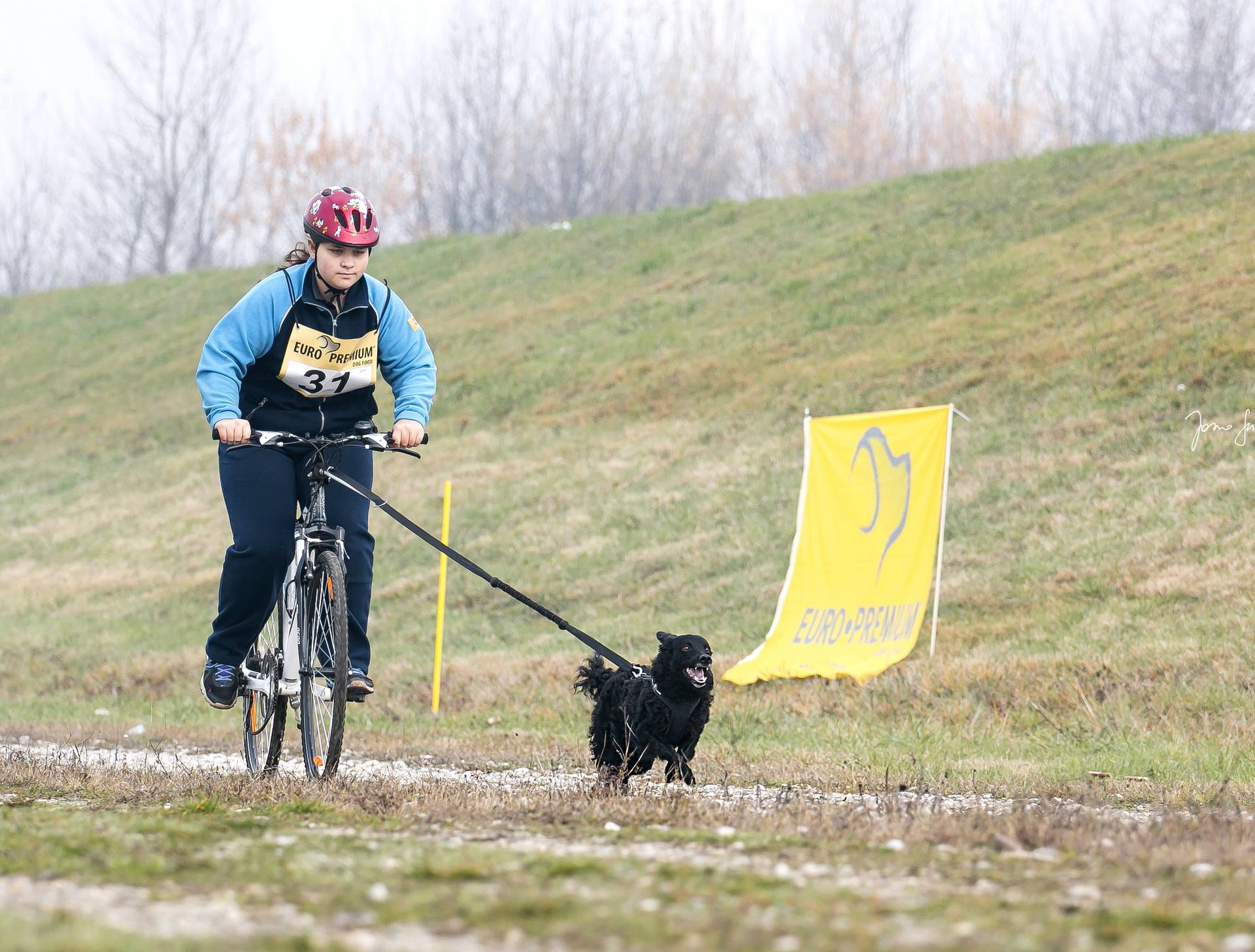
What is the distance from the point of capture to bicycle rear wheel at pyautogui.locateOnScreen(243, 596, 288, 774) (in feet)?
21.1

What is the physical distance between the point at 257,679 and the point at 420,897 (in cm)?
365

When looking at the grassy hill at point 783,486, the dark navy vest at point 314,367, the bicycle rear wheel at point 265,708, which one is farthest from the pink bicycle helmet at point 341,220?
the grassy hill at point 783,486

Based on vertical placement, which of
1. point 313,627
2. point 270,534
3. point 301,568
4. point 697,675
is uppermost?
point 270,534

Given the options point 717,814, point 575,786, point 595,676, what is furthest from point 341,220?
point 717,814

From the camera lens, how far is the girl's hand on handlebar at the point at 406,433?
248 inches

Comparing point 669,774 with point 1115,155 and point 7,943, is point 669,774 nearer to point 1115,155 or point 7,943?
point 7,943

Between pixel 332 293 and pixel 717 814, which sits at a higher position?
pixel 332 293

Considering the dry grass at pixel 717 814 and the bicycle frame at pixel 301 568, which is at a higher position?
the bicycle frame at pixel 301 568

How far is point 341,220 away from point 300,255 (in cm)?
43

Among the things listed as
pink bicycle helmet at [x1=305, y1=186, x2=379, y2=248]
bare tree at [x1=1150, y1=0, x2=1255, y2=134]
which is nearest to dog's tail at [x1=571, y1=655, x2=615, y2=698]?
pink bicycle helmet at [x1=305, y1=186, x2=379, y2=248]

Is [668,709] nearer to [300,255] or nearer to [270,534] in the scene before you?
[270,534]

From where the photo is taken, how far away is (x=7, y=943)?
2441 mm

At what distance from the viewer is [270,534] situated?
245 inches

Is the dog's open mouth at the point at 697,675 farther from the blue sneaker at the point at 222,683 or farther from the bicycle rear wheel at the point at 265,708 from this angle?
the blue sneaker at the point at 222,683
